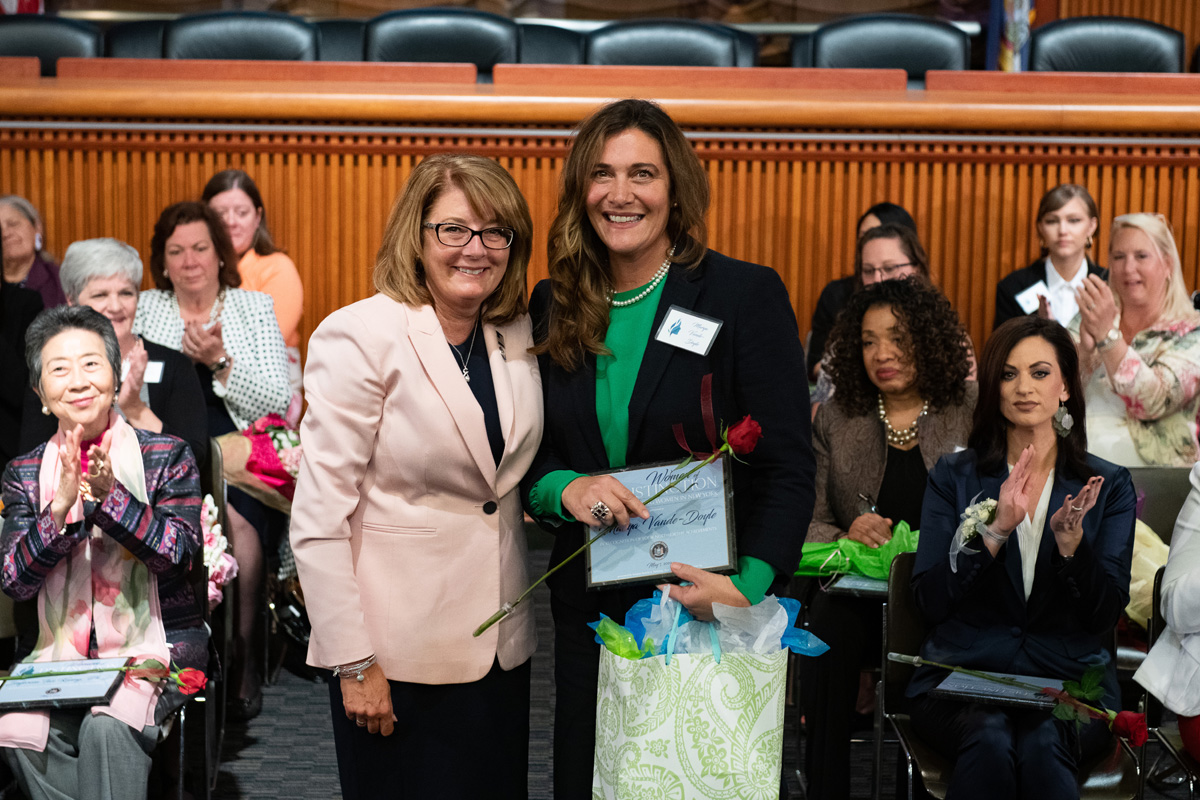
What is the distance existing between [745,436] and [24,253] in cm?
334

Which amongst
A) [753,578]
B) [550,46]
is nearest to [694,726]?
[753,578]

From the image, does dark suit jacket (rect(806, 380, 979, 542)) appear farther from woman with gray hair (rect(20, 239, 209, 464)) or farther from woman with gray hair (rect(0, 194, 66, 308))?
woman with gray hair (rect(0, 194, 66, 308))

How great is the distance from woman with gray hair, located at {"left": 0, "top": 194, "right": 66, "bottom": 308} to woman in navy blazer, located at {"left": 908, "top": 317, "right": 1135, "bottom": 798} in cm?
311

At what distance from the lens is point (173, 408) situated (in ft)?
9.34

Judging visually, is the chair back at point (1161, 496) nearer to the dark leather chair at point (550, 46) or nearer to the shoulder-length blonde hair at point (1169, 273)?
the shoulder-length blonde hair at point (1169, 273)

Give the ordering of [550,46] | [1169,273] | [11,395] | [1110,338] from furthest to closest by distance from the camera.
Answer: [550,46], [1169,273], [1110,338], [11,395]

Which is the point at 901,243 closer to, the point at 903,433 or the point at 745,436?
the point at 903,433

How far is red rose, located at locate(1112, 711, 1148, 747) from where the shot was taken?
2.04m

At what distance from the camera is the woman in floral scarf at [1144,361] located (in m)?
3.21

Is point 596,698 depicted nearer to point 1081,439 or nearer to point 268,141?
point 1081,439

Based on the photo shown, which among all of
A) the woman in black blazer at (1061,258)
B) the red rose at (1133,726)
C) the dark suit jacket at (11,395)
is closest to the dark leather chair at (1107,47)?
the woman in black blazer at (1061,258)

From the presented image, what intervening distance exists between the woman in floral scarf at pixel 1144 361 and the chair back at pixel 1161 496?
1.03ft

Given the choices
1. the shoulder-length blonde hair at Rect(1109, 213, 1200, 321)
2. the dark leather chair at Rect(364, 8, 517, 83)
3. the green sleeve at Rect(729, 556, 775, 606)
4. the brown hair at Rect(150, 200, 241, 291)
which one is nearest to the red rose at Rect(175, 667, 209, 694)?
the green sleeve at Rect(729, 556, 775, 606)

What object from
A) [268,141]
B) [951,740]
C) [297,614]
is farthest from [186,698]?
[268,141]
